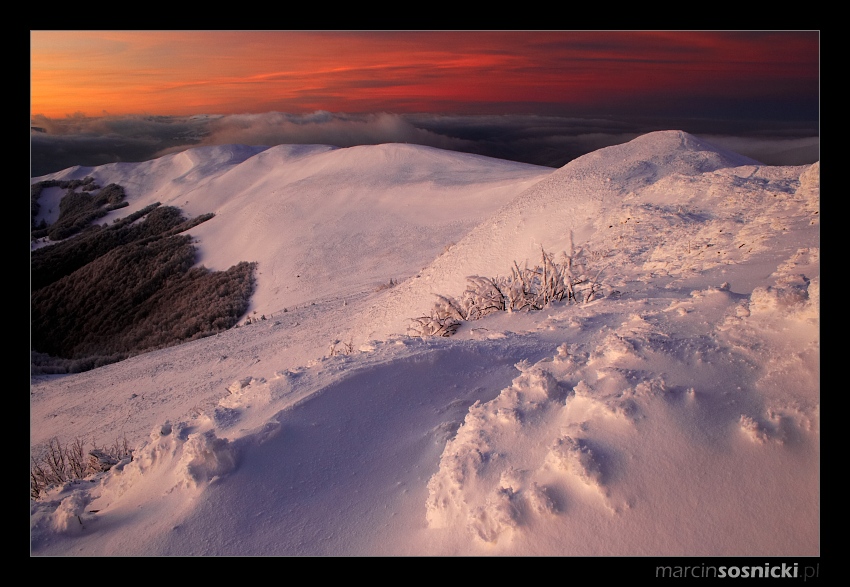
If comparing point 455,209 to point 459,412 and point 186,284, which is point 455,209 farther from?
point 459,412

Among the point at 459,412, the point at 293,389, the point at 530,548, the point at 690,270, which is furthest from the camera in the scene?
the point at 690,270

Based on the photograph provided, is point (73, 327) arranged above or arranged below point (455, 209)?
below

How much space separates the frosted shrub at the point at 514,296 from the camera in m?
5.12

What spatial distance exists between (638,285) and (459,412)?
284 centimetres

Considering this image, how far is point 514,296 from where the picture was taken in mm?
5176

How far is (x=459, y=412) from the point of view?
Answer: 322 cm

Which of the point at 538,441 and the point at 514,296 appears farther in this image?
the point at 514,296

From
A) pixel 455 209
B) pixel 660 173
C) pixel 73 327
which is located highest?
pixel 660 173

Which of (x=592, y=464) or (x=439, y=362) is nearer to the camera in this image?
(x=592, y=464)

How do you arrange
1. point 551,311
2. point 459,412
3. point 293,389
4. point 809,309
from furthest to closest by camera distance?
point 551,311 → point 293,389 → point 459,412 → point 809,309

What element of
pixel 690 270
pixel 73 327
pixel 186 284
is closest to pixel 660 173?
pixel 690 270

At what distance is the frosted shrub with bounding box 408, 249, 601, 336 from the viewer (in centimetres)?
512

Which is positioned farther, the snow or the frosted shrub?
the frosted shrub

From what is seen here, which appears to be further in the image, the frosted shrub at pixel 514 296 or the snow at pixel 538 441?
the frosted shrub at pixel 514 296
